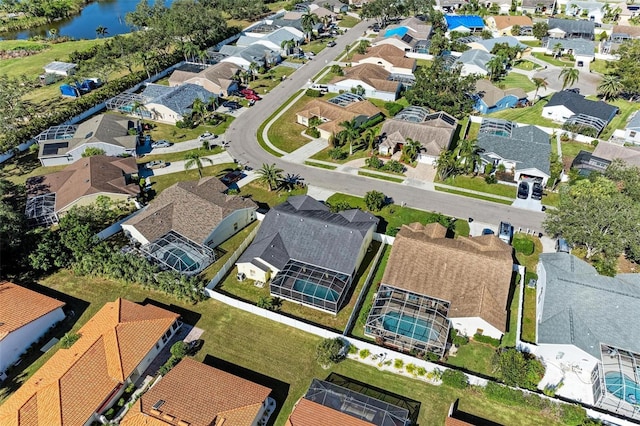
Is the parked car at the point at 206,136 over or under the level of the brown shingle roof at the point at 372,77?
under

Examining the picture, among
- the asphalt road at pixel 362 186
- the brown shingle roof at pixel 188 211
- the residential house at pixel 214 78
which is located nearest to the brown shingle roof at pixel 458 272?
the asphalt road at pixel 362 186

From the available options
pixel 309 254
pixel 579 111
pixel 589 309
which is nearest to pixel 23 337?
pixel 309 254

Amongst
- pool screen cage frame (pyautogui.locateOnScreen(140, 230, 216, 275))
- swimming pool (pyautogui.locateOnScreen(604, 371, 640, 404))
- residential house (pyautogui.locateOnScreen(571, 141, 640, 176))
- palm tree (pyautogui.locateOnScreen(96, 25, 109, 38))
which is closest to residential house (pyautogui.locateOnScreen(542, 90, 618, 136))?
residential house (pyautogui.locateOnScreen(571, 141, 640, 176))

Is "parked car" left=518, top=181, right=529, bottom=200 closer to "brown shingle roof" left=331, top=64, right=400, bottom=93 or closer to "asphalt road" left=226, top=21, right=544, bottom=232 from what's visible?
"asphalt road" left=226, top=21, right=544, bottom=232

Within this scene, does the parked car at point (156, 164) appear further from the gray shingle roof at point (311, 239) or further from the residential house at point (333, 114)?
the residential house at point (333, 114)

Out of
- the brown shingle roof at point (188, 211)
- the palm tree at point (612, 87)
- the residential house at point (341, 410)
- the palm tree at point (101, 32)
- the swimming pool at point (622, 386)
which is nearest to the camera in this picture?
the residential house at point (341, 410)

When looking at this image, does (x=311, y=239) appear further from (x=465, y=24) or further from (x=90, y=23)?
(x=90, y=23)
